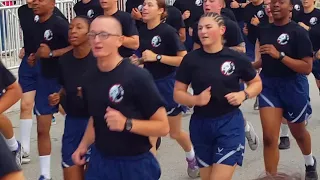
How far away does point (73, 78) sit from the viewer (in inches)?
217

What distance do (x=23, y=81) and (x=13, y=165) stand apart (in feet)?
13.6

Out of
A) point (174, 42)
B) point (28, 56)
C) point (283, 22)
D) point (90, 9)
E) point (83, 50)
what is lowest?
point (28, 56)

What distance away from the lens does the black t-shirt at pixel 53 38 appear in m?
6.72

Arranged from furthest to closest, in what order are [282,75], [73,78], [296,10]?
1. [296,10]
2. [282,75]
3. [73,78]

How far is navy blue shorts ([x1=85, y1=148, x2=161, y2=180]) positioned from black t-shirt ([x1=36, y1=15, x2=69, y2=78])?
7.38ft

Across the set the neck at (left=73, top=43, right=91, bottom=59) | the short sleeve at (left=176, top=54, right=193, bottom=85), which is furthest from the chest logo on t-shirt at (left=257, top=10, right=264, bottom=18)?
the neck at (left=73, top=43, right=91, bottom=59)

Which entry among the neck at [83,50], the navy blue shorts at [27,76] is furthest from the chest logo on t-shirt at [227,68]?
the navy blue shorts at [27,76]

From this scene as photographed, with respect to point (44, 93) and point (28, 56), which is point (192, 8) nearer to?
point (28, 56)

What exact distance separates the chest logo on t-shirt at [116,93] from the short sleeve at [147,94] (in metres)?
0.09

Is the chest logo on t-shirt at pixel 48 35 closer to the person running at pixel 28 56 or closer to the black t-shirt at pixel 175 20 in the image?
the person running at pixel 28 56

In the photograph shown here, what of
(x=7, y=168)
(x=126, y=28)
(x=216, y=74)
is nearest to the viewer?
(x=7, y=168)

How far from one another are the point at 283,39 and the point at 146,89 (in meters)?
2.37

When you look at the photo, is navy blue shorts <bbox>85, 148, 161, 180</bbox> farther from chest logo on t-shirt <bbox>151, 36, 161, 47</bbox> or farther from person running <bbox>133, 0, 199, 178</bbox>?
chest logo on t-shirt <bbox>151, 36, 161, 47</bbox>

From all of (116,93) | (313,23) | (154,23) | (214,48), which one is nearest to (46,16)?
(154,23)
